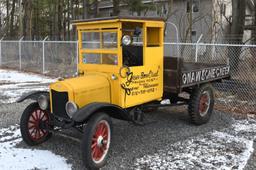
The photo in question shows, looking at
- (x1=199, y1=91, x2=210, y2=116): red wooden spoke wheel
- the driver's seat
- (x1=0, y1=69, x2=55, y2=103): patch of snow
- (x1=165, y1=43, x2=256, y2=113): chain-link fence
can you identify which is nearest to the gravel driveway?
(x1=199, y1=91, x2=210, y2=116): red wooden spoke wheel

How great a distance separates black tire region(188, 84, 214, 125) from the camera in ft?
21.0

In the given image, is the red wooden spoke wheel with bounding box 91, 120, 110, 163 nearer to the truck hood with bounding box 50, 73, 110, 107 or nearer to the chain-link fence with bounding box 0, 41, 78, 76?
the truck hood with bounding box 50, 73, 110, 107

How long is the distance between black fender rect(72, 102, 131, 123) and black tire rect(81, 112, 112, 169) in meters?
0.12

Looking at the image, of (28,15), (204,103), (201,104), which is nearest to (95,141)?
(201,104)

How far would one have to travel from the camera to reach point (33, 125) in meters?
5.19

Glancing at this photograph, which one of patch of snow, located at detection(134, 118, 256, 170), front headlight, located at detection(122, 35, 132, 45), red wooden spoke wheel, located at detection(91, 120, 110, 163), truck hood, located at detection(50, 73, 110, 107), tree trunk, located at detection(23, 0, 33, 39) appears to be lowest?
patch of snow, located at detection(134, 118, 256, 170)

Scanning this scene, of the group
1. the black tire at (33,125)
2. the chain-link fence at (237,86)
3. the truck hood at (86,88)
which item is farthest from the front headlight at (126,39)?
the chain-link fence at (237,86)

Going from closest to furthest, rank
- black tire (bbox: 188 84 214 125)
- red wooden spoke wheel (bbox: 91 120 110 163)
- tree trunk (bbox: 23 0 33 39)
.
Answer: red wooden spoke wheel (bbox: 91 120 110 163) → black tire (bbox: 188 84 214 125) → tree trunk (bbox: 23 0 33 39)

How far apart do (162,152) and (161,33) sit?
2.11m

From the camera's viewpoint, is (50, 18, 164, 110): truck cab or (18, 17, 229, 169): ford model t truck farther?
(50, 18, 164, 110): truck cab

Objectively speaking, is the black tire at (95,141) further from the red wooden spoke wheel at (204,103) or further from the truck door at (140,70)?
the red wooden spoke wheel at (204,103)

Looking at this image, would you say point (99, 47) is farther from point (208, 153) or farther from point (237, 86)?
point (237, 86)

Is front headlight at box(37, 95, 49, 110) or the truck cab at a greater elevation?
the truck cab

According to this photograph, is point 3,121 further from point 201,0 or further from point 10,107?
point 201,0
